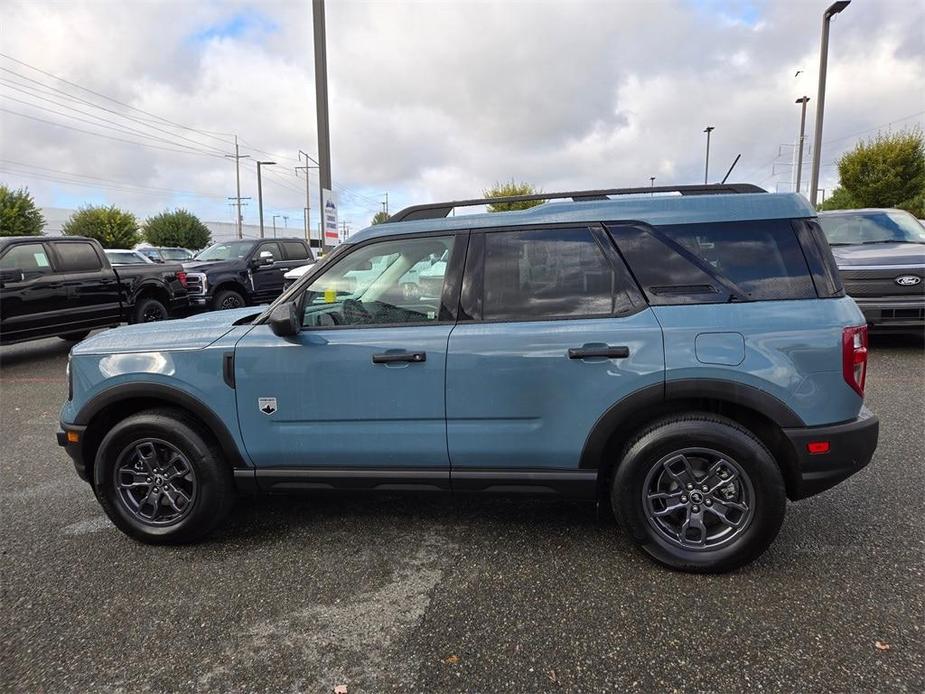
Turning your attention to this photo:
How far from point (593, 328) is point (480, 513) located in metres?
1.40

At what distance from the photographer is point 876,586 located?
2.71m

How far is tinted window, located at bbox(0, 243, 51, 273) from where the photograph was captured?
27.3 feet

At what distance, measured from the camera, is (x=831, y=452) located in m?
2.69

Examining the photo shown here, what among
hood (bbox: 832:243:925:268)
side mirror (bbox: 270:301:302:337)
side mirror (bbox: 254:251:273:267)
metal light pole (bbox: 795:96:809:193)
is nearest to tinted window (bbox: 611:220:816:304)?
side mirror (bbox: 270:301:302:337)

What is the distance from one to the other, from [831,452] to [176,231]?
58.4m

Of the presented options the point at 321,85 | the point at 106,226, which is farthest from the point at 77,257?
the point at 106,226

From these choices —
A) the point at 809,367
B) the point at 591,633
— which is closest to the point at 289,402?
the point at 591,633

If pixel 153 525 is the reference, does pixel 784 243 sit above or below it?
above

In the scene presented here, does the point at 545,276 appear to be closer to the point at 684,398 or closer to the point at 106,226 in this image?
the point at 684,398

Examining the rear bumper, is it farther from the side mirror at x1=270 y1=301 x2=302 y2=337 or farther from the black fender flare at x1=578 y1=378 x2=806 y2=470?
the side mirror at x1=270 y1=301 x2=302 y2=337

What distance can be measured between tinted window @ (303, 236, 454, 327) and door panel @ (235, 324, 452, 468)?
0.10m

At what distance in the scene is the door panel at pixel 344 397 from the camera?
2930 millimetres

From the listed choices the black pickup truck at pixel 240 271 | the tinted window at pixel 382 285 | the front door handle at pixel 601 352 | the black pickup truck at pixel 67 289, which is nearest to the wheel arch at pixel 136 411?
the tinted window at pixel 382 285

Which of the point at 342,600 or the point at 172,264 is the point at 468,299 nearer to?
the point at 342,600
